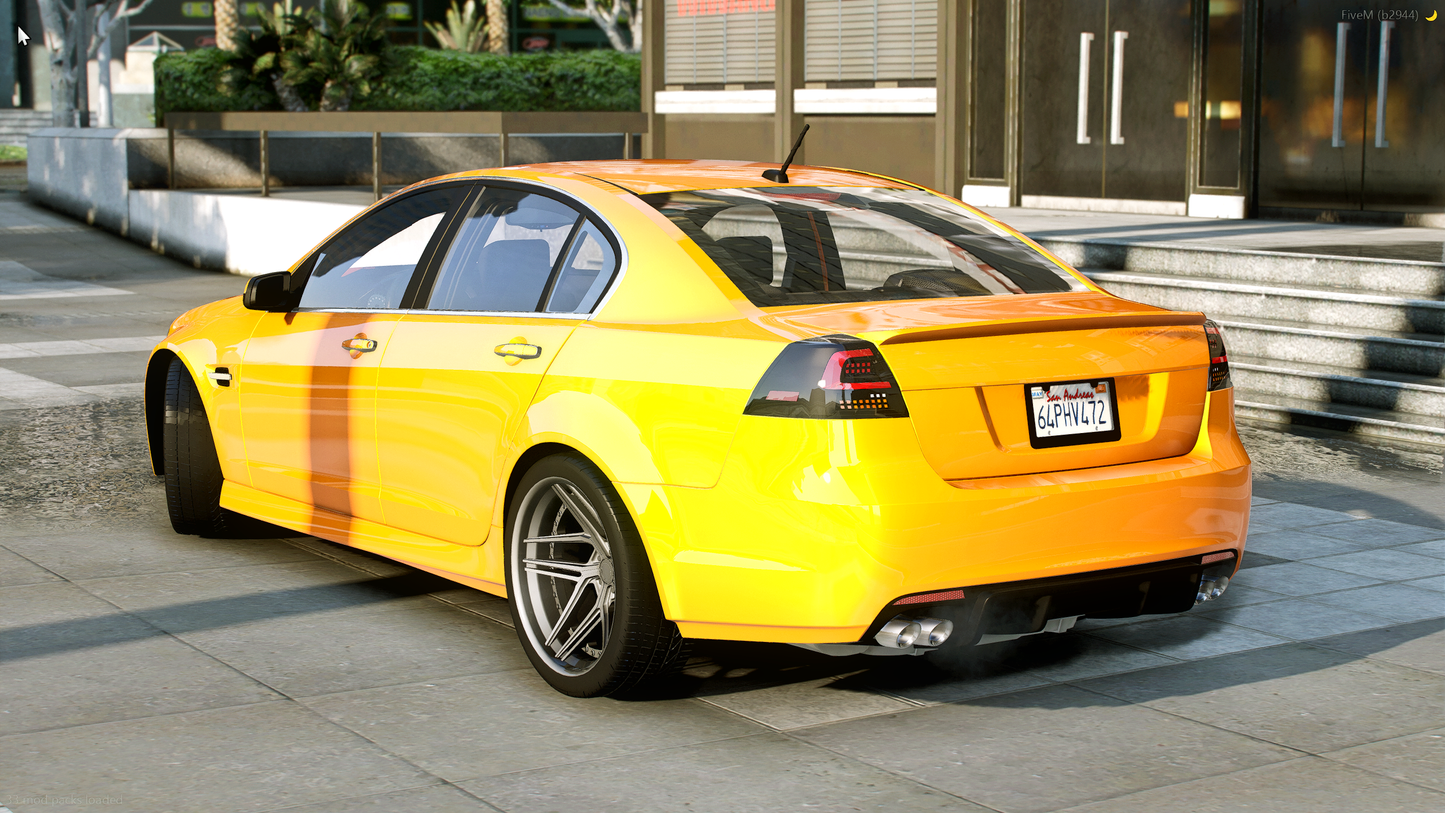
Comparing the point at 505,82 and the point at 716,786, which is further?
the point at 505,82

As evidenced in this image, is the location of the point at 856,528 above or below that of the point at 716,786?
above

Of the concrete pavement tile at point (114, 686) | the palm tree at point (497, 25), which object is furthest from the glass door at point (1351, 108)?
the palm tree at point (497, 25)

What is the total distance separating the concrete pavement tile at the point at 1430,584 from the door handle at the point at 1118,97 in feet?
38.7

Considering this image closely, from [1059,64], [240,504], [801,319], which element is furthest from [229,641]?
[1059,64]

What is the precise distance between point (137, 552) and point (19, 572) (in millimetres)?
502

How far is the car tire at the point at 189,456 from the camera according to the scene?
22.0 ft

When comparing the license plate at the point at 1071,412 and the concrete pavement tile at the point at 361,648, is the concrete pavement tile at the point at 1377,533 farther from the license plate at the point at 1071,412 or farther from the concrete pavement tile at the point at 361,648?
the concrete pavement tile at the point at 361,648

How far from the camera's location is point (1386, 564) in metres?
6.45

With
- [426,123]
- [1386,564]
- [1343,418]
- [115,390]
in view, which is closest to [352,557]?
[1386,564]

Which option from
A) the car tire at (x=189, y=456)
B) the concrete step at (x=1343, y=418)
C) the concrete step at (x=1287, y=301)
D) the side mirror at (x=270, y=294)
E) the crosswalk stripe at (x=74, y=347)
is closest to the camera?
the side mirror at (x=270, y=294)

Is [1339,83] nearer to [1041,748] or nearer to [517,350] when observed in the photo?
[517,350]

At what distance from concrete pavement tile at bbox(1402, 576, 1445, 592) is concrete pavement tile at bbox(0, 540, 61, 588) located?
506 centimetres

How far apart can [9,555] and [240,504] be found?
0.96m

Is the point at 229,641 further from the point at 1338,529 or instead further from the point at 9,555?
the point at 1338,529
